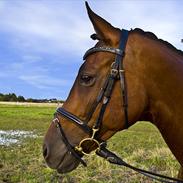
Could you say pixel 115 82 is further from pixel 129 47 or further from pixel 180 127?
pixel 180 127

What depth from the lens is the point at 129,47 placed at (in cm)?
354

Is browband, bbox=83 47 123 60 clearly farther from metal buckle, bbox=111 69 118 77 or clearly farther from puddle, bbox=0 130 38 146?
puddle, bbox=0 130 38 146

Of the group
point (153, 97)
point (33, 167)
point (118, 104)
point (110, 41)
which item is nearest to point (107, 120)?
point (118, 104)

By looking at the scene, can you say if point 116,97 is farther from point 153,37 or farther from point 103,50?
point 153,37

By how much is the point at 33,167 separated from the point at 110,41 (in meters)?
7.19

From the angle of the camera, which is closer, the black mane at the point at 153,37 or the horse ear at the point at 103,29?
the horse ear at the point at 103,29

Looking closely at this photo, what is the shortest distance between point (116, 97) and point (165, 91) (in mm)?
412

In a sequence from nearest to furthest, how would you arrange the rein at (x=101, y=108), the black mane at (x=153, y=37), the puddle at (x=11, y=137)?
1. the rein at (x=101, y=108)
2. the black mane at (x=153, y=37)
3. the puddle at (x=11, y=137)

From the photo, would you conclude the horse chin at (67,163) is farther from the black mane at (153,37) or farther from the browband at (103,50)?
the black mane at (153,37)

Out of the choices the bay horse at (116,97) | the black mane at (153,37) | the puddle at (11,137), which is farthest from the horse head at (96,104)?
the puddle at (11,137)

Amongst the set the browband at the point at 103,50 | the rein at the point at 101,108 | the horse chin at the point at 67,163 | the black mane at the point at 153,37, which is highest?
the black mane at the point at 153,37

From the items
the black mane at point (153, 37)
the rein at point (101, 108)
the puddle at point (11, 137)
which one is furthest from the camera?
the puddle at point (11, 137)

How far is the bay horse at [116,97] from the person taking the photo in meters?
3.49

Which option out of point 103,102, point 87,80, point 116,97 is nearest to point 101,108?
point 103,102
